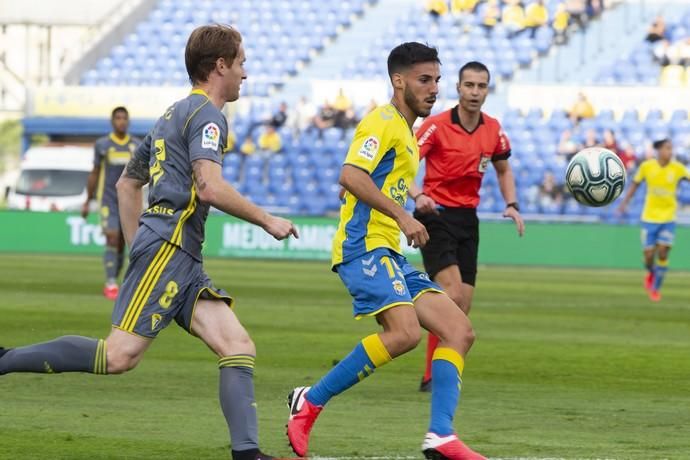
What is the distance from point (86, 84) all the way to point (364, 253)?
36151 mm

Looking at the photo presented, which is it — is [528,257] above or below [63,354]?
below

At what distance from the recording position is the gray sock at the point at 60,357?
260 inches

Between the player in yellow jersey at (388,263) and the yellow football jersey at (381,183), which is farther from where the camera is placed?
the yellow football jersey at (381,183)

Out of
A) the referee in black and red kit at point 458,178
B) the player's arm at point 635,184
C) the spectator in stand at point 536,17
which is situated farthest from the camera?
the spectator in stand at point 536,17

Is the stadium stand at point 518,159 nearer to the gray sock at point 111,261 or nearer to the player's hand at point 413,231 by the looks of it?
the gray sock at point 111,261

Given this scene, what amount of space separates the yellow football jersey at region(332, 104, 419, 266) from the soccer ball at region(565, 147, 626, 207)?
134 inches

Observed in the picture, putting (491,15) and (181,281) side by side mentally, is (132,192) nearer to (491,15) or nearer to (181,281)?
(181,281)

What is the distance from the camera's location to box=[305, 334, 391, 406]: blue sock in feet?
24.7

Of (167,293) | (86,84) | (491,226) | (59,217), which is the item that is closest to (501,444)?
(167,293)

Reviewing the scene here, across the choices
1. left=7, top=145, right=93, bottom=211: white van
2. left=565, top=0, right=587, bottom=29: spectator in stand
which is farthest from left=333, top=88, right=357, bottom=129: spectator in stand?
left=565, top=0, right=587, bottom=29: spectator in stand

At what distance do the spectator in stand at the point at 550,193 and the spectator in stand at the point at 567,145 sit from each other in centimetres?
88

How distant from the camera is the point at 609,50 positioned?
128ft

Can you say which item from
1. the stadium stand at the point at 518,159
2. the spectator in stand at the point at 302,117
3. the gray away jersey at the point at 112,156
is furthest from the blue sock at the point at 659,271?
the spectator in stand at the point at 302,117

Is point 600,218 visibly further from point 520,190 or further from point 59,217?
point 59,217
